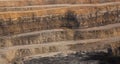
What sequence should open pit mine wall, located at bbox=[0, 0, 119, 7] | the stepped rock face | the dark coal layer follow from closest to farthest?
the dark coal layer → the stepped rock face → open pit mine wall, located at bbox=[0, 0, 119, 7]

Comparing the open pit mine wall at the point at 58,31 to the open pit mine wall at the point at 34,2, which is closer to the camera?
the open pit mine wall at the point at 58,31

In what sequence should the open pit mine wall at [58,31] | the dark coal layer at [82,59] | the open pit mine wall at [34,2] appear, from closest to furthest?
the dark coal layer at [82,59], the open pit mine wall at [58,31], the open pit mine wall at [34,2]

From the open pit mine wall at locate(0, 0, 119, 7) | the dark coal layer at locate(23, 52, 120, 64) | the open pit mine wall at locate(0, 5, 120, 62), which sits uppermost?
the open pit mine wall at locate(0, 0, 119, 7)

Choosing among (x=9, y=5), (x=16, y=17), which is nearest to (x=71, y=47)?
(x=16, y=17)

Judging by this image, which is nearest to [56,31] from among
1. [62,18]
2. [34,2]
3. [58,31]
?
[58,31]

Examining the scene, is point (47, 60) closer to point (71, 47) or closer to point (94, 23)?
point (71, 47)

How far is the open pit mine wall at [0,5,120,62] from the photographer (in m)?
24.3

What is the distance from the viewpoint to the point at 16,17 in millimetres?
25578

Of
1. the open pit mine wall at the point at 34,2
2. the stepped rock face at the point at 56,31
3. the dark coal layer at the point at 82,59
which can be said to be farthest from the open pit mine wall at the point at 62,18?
the dark coal layer at the point at 82,59

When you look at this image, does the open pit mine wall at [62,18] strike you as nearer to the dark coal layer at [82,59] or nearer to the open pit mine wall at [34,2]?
the open pit mine wall at [34,2]

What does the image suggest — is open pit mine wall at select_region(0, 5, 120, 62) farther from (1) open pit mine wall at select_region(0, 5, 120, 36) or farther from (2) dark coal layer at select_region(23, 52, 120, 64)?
(2) dark coal layer at select_region(23, 52, 120, 64)

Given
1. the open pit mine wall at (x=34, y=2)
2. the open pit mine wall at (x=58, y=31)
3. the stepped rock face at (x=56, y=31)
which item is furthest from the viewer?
the open pit mine wall at (x=34, y=2)

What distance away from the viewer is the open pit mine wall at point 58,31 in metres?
24.3

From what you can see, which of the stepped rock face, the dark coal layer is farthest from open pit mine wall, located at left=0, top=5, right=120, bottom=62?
the dark coal layer
